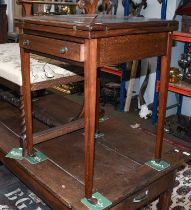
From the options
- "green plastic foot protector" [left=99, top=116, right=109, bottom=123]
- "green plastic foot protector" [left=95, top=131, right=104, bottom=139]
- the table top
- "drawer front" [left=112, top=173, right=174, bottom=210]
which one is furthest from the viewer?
"green plastic foot protector" [left=99, top=116, right=109, bottom=123]

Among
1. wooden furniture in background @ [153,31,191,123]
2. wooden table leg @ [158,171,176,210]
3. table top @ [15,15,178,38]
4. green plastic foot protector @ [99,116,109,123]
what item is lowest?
wooden table leg @ [158,171,176,210]

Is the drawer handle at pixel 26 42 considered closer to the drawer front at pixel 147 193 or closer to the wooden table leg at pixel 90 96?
the wooden table leg at pixel 90 96

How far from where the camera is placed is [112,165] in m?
1.28

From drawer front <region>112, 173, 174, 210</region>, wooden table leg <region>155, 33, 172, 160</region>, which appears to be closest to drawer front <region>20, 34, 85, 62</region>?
wooden table leg <region>155, 33, 172, 160</region>

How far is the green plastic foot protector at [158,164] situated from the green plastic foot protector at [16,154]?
554 millimetres

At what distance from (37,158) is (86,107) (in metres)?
0.50

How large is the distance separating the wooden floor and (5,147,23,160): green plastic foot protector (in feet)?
0.08

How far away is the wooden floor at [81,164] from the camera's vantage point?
110 cm

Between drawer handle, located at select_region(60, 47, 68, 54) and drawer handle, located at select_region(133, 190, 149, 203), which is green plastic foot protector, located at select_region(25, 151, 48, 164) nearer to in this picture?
drawer handle, located at select_region(133, 190, 149, 203)

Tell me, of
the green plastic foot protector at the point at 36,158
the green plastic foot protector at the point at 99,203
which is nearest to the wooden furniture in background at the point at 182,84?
the green plastic foot protector at the point at 36,158

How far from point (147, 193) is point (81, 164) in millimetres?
296

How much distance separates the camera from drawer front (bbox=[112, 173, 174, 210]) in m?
1.13

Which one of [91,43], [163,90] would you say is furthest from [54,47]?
[163,90]

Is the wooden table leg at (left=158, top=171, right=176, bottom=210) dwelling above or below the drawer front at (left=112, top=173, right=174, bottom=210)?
below
